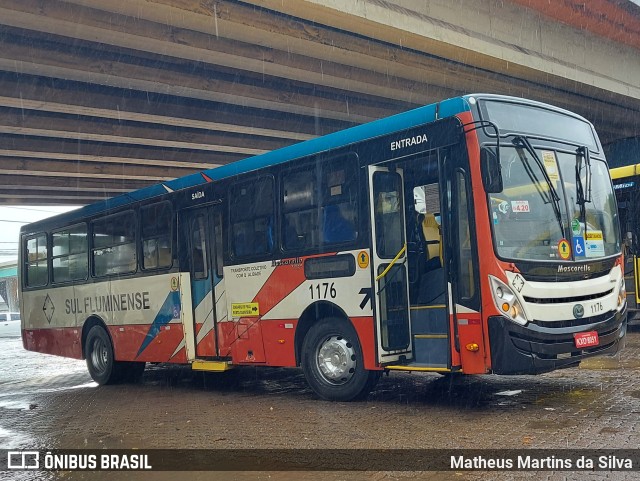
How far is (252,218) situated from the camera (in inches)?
393

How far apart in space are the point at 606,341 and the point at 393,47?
25.1 ft

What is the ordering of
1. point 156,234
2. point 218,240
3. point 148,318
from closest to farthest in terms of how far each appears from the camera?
1. point 218,240
2. point 156,234
3. point 148,318

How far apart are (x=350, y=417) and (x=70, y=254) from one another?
8.27 meters

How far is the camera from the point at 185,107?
51.8 feet

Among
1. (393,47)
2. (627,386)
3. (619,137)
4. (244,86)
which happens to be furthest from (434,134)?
(619,137)

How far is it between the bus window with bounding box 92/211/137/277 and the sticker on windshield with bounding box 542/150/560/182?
718cm

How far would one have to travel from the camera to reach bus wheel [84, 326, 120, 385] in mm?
12945

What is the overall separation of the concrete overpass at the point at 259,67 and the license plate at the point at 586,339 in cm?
611

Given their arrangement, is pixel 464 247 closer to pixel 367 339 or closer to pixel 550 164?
pixel 550 164

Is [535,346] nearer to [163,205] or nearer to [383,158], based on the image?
[383,158]

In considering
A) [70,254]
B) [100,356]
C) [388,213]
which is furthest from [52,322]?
[388,213]

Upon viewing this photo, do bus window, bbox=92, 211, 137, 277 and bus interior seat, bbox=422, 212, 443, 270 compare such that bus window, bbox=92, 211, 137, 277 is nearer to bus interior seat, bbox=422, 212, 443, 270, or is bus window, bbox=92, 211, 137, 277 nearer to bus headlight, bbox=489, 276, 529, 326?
bus interior seat, bbox=422, 212, 443, 270

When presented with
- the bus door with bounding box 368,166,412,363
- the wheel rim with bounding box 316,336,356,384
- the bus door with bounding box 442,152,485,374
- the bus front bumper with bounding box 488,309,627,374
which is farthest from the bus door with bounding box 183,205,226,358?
the bus front bumper with bounding box 488,309,627,374

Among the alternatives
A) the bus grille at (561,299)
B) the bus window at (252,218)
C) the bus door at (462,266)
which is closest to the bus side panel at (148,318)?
the bus window at (252,218)
